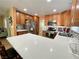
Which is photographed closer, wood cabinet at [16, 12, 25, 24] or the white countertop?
the white countertop

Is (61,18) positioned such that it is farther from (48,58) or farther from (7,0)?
(48,58)

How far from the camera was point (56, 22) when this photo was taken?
718 cm

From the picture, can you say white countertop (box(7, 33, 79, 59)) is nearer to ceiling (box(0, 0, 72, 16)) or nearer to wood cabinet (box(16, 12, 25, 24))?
ceiling (box(0, 0, 72, 16))

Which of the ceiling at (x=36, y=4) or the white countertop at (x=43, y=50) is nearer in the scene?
the white countertop at (x=43, y=50)

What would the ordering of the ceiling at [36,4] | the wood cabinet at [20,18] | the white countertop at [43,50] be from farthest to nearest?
the wood cabinet at [20,18] → the ceiling at [36,4] → the white countertop at [43,50]

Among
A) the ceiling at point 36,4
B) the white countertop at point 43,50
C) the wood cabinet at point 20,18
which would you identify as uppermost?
the ceiling at point 36,4

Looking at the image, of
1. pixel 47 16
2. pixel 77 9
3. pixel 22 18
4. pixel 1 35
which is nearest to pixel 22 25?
pixel 22 18

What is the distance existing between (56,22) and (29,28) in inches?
98.9

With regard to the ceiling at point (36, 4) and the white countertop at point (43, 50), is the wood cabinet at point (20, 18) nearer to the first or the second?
the ceiling at point (36, 4)

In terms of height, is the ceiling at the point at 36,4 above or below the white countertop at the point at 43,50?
above

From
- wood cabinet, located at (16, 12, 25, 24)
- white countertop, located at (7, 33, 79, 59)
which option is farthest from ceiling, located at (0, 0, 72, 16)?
white countertop, located at (7, 33, 79, 59)

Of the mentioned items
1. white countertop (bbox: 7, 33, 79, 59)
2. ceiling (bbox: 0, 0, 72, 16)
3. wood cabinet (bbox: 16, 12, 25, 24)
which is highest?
ceiling (bbox: 0, 0, 72, 16)

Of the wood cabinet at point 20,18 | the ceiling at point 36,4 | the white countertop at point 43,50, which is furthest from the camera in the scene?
the wood cabinet at point 20,18

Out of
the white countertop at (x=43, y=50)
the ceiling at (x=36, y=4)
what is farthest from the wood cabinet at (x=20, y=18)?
the white countertop at (x=43, y=50)
